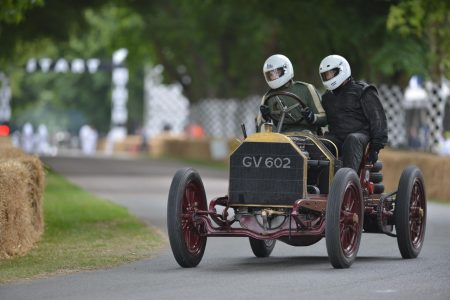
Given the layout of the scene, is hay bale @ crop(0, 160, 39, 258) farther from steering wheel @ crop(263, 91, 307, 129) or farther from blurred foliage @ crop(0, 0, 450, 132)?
blurred foliage @ crop(0, 0, 450, 132)

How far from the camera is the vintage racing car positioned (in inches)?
512

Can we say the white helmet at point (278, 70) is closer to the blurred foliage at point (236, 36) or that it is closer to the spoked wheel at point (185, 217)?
the spoked wheel at point (185, 217)

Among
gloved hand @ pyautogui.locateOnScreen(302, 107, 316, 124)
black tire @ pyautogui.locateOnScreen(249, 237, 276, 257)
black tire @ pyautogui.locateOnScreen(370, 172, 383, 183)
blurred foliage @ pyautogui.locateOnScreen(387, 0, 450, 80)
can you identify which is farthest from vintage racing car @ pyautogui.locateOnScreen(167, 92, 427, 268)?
blurred foliage @ pyautogui.locateOnScreen(387, 0, 450, 80)

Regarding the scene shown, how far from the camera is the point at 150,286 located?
11859 millimetres

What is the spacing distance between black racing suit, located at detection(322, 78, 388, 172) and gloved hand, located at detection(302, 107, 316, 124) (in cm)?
28

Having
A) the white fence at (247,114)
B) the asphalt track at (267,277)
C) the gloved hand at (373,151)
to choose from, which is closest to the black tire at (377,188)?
the gloved hand at (373,151)

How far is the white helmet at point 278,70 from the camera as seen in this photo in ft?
46.0

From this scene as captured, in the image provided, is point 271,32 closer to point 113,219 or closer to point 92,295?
point 113,219

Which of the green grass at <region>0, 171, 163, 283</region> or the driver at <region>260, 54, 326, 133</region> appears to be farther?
the driver at <region>260, 54, 326, 133</region>

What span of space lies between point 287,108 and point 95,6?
102ft

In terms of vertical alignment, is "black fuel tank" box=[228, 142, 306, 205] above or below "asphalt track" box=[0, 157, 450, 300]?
above

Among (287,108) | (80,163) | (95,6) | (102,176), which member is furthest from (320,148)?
(80,163)

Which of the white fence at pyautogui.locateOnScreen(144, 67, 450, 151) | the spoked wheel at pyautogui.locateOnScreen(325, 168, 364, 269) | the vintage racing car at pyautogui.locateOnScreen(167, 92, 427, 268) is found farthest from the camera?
the white fence at pyautogui.locateOnScreen(144, 67, 450, 151)

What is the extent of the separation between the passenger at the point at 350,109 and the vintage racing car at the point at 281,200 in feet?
1.28
